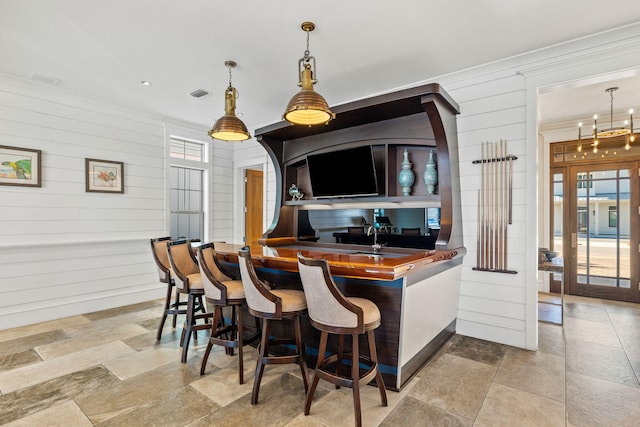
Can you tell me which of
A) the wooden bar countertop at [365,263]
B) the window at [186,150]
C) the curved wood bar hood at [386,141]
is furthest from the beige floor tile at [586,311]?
the window at [186,150]

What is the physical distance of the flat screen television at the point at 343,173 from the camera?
380cm

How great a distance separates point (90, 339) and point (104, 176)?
7.41 feet

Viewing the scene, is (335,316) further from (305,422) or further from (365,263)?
(305,422)

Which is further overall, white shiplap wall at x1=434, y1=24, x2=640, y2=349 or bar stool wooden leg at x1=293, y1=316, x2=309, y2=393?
white shiplap wall at x1=434, y1=24, x2=640, y2=349

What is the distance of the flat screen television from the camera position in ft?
12.5

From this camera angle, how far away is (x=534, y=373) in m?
2.71

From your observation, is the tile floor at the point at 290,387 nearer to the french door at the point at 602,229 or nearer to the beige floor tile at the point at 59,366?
the beige floor tile at the point at 59,366

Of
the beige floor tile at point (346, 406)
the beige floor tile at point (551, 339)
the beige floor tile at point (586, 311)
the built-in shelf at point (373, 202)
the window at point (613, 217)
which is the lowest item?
the beige floor tile at point (586, 311)

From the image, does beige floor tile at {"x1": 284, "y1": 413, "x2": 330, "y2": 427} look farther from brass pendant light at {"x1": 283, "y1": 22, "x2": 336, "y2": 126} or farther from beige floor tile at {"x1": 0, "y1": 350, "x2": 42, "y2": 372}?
beige floor tile at {"x1": 0, "y1": 350, "x2": 42, "y2": 372}

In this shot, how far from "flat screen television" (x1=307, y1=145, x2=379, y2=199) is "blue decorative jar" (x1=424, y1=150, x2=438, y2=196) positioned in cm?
56

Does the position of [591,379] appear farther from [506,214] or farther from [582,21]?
[582,21]

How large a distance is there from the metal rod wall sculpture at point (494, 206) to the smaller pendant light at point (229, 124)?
252 cm

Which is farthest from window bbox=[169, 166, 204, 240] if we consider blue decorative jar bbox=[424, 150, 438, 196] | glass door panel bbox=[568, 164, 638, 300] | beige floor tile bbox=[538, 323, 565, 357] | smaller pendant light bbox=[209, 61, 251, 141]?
glass door panel bbox=[568, 164, 638, 300]

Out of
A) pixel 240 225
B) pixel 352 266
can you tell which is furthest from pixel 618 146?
pixel 240 225
